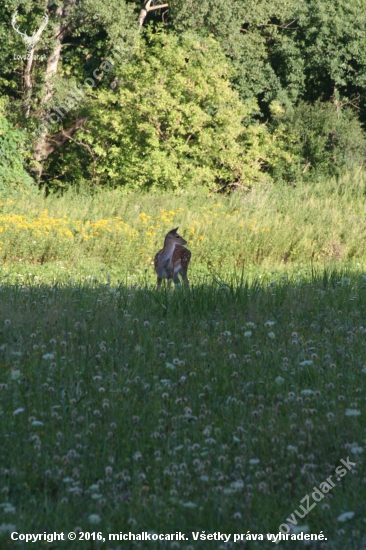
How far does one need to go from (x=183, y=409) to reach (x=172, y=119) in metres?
19.2

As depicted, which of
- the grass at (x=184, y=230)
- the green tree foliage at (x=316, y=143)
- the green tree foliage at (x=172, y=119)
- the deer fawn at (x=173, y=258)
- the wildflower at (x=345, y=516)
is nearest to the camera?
the wildflower at (x=345, y=516)

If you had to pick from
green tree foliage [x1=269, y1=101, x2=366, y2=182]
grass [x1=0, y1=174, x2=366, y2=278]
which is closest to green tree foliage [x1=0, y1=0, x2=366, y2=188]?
green tree foliage [x1=269, y1=101, x2=366, y2=182]

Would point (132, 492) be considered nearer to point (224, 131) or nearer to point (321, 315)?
point (321, 315)

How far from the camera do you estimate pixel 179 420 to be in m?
4.70

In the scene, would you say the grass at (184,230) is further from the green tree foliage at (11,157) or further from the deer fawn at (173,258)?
the deer fawn at (173,258)

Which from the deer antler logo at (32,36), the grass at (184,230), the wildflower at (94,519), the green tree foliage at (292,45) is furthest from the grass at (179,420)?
the green tree foliage at (292,45)

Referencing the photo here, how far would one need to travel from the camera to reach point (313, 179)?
26297 mm

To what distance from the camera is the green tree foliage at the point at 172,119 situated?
23.1 m

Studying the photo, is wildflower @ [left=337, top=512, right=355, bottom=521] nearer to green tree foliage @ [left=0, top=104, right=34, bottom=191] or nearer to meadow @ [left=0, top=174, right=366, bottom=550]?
meadow @ [left=0, top=174, right=366, bottom=550]

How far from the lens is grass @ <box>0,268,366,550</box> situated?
12.0ft

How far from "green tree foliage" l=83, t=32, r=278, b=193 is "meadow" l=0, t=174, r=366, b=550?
46.1 ft

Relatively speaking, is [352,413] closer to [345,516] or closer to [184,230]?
[345,516]

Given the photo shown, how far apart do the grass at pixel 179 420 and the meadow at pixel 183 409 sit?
1 centimetres

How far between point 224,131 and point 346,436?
20409 mm
